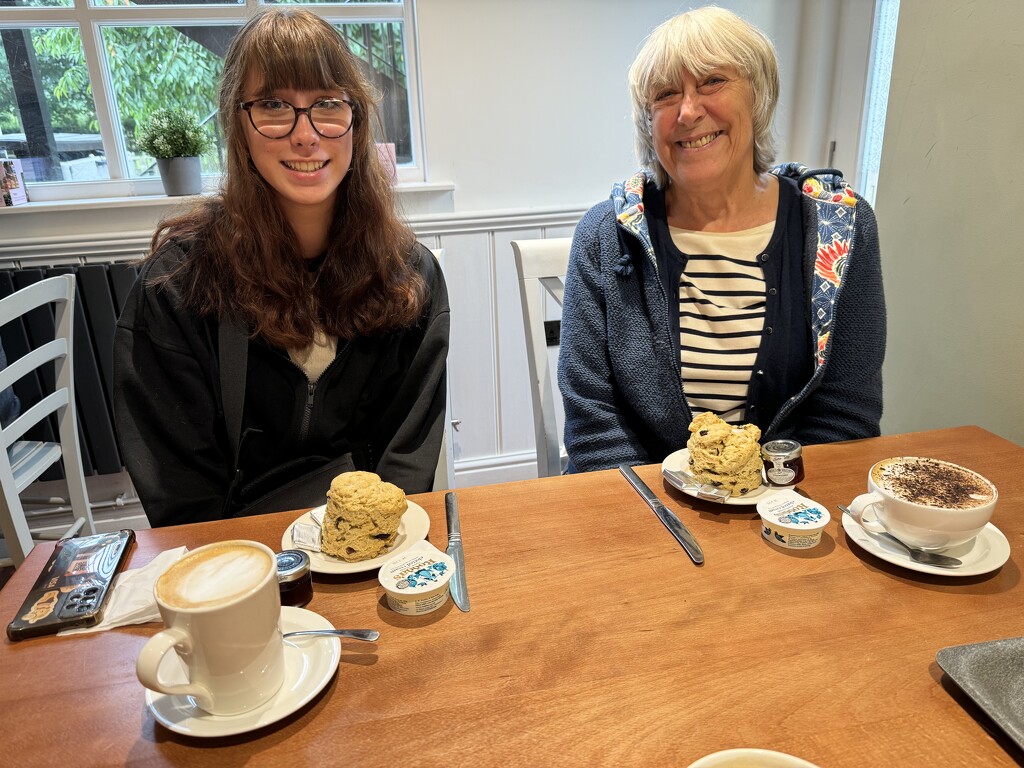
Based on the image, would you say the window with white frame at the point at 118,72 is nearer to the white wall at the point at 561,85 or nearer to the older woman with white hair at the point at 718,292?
the white wall at the point at 561,85

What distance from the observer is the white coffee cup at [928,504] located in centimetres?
79

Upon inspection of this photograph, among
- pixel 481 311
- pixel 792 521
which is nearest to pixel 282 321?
pixel 792 521

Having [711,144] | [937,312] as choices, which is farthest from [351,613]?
[937,312]

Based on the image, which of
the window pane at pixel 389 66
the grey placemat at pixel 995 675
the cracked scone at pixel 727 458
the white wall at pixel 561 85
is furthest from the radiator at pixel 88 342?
the grey placemat at pixel 995 675

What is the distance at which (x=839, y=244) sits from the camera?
1335mm

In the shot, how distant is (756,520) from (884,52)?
2.07 m

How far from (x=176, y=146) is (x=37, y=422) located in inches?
38.3

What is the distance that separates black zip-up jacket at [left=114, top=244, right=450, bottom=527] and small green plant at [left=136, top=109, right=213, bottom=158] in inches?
45.1

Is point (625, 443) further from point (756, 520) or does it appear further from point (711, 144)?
point (711, 144)

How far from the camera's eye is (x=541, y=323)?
1525mm

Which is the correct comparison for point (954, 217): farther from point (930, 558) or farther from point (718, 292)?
point (930, 558)

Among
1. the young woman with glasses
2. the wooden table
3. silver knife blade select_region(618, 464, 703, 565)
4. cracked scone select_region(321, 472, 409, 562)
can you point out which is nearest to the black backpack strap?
the young woman with glasses

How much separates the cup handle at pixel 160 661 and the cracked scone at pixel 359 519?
0.26m

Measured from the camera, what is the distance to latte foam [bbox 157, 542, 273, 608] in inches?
23.7
